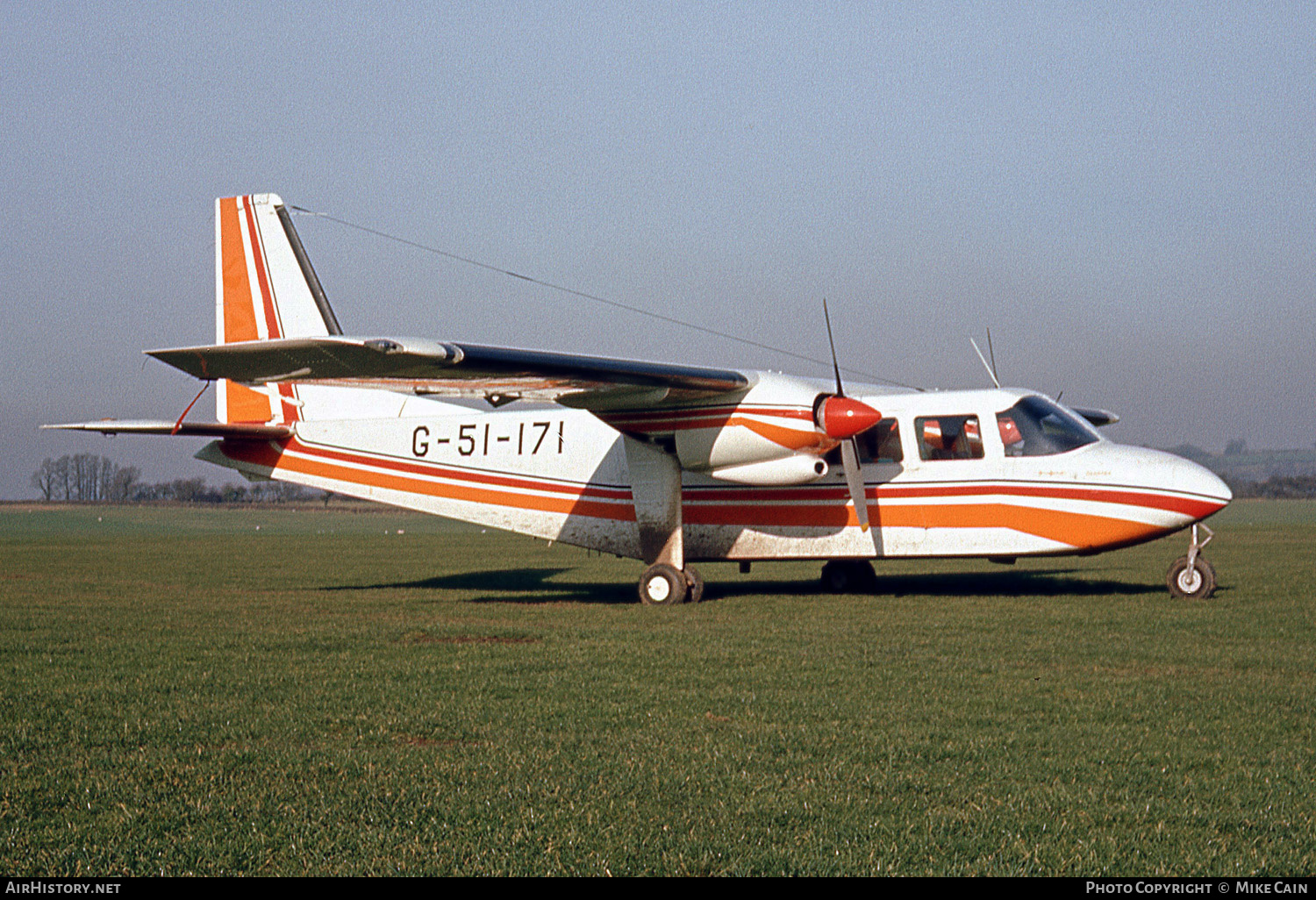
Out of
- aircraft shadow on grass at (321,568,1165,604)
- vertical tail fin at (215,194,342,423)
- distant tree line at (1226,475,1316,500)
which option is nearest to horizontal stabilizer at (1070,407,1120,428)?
aircraft shadow on grass at (321,568,1165,604)

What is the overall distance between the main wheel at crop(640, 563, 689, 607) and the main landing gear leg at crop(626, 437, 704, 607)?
1 centimetres

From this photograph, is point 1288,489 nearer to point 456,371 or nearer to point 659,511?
point 659,511

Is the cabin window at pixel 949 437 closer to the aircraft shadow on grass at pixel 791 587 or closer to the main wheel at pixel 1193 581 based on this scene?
the aircraft shadow on grass at pixel 791 587

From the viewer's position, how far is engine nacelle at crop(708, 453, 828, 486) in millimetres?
14812

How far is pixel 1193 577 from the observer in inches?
551

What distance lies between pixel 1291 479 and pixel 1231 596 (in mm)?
91167

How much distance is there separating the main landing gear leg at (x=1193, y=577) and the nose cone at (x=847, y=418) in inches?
172

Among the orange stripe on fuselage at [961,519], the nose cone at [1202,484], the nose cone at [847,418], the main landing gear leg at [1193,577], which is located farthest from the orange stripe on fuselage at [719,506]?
the nose cone at [847,418]

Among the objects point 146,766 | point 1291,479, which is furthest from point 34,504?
point 1291,479

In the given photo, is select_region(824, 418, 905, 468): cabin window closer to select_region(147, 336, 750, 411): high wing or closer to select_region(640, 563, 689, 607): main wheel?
select_region(147, 336, 750, 411): high wing

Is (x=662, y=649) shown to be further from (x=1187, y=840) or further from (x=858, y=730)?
(x=1187, y=840)

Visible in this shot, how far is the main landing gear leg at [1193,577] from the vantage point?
1389 centimetres

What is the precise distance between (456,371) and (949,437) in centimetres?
701

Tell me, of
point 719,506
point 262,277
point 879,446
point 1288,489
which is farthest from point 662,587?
point 1288,489
